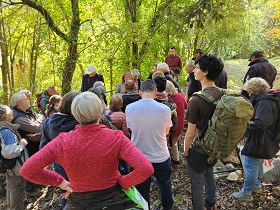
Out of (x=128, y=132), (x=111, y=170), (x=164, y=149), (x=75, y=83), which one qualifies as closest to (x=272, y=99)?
(x=164, y=149)

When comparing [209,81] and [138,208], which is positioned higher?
[209,81]

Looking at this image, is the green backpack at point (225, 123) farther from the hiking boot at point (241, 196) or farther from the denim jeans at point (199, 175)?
the hiking boot at point (241, 196)

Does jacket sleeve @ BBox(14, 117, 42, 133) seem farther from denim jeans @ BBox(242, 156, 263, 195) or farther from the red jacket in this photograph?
denim jeans @ BBox(242, 156, 263, 195)

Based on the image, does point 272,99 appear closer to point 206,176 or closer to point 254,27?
point 206,176

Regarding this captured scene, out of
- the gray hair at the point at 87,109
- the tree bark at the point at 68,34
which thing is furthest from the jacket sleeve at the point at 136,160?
the tree bark at the point at 68,34

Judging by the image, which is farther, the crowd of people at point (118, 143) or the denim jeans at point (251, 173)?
the denim jeans at point (251, 173)

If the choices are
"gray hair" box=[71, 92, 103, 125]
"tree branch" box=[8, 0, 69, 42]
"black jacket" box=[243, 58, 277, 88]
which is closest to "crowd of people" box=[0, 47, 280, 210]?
"gray hair" box=[71, 92, 103, 125]

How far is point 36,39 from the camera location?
11.0m

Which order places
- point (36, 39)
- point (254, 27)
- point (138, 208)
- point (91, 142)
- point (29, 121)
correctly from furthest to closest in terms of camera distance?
point (254, 27) < point (36, 39) < point (29, 121) < point (138, 208) < point (91, 142)

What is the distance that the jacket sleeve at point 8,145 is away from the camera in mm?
3146

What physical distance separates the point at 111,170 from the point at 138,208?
17.6 inches

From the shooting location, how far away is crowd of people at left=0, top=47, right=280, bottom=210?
1793mm

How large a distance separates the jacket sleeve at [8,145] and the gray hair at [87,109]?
6.12ft

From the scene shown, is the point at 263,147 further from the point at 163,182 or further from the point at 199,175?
the point at 163,182
